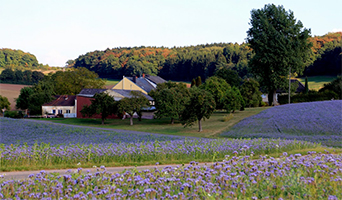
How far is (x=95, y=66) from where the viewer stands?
6191 inches

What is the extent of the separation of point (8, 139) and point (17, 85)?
10297 cm

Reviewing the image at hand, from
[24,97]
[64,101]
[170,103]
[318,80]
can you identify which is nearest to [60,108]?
[64,101]

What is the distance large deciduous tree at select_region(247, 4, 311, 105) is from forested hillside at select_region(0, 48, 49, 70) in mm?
104952

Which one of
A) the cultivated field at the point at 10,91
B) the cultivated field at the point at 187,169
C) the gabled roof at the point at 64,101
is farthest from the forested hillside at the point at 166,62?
the cultivated field at the point at 187,169

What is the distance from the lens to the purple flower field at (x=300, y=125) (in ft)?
90.9

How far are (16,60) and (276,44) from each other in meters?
120

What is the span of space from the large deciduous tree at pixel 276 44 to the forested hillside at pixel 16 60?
105 meters

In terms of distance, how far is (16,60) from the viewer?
13975 cm

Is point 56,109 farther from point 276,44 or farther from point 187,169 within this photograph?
point 187,169

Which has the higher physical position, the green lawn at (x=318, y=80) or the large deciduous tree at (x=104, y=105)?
the green lawn at (x=318, y=80)

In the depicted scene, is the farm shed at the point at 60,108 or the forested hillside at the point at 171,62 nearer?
the farm shed at the point at 60,108

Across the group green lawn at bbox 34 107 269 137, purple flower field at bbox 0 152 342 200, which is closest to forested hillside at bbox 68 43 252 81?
green lawn at bbox 34 107 269 137

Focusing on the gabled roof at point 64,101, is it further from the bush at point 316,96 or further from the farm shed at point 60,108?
the bush at point 316,96

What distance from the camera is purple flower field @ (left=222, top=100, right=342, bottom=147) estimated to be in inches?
1091
